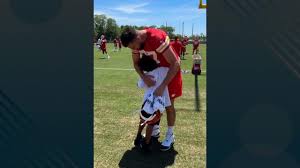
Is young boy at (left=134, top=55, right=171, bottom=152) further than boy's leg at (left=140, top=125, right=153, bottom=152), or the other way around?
boy's leg at (left=140, top=125, right=153, bottom=152)

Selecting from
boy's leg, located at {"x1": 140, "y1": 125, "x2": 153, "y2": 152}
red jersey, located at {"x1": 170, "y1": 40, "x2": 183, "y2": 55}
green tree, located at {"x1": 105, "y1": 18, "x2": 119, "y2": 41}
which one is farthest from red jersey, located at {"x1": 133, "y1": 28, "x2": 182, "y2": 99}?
green tree, located at {"x1": 105, "y1": 18, "x2": 119, "y2": 41}

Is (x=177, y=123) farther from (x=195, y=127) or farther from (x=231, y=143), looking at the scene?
(x=231, y=143)

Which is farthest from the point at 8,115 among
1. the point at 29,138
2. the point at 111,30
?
the point at 111,30

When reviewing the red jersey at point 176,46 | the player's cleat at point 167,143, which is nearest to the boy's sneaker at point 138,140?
the player's cleat at point 167,143

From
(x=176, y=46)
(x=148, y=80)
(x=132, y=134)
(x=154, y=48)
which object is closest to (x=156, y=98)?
(x=148, y=80)

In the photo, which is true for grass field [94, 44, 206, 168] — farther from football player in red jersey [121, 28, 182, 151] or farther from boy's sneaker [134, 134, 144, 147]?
football player in red jersey [121, 28, 182, 151]

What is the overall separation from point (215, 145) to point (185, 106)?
14.8 feet

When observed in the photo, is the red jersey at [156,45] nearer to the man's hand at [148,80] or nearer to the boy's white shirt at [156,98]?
the boy's white shirt at [156,98]

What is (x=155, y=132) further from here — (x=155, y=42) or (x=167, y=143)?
(x=155, y=42)

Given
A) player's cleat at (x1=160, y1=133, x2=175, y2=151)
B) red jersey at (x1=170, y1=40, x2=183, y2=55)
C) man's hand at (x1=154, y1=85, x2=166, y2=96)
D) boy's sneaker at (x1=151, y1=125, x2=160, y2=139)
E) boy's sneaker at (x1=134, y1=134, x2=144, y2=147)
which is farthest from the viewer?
red jersey at (x1=170, y1=40, x2=183, y2=55)

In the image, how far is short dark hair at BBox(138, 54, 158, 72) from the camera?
17.5ft

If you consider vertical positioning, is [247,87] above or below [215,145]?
above

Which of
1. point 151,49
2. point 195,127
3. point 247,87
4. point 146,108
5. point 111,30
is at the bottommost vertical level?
point 195,127

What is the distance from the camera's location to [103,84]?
11711 millimetres
